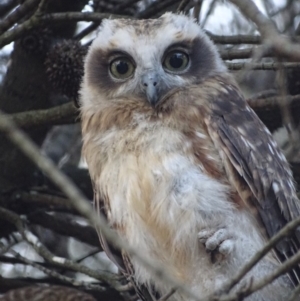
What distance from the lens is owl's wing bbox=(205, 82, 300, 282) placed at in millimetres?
3639

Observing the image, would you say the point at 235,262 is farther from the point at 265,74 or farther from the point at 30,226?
the point at 265,74

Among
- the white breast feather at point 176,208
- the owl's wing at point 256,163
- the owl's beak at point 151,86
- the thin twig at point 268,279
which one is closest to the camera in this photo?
the thin twig at point 268,279

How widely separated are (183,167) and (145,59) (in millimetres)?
715

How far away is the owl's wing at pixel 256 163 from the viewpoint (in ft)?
11.9

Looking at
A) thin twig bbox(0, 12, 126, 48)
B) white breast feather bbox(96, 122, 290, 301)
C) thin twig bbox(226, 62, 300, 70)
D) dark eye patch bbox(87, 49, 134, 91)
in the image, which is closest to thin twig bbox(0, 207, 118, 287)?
white breast feather bbox(96, 122, 290, 301)

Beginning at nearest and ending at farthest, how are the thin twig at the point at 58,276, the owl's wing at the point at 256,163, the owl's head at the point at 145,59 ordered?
the owl's wing at the point at 256,163 < the owl's head at the point at 145,59 < the thin twig at the point at 58,276

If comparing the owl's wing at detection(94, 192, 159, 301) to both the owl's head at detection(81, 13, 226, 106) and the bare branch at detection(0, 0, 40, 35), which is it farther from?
the bare branch at detection(0, 0, 40, 35)

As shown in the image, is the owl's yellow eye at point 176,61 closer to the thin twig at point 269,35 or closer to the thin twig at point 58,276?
the thin twig at point 58,276

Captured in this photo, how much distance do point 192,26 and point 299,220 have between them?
6.90ft

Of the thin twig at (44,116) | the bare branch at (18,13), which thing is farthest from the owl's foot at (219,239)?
the bare branch at (18,13)

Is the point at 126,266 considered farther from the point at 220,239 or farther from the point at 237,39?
the point at 237,39

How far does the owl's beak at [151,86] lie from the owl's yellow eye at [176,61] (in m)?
0.15

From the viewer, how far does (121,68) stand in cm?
413

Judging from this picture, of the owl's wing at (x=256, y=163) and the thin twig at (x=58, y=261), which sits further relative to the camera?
the thin twig at (x=58, y=261)
